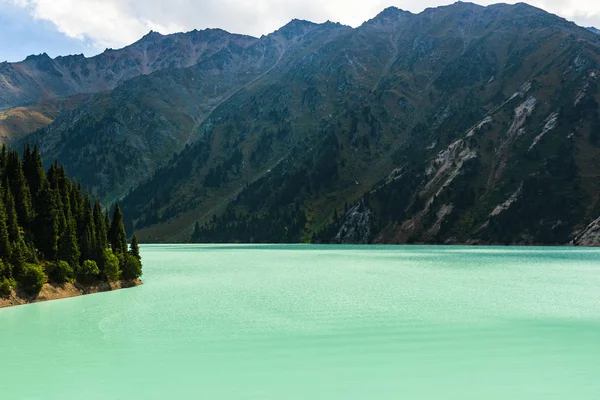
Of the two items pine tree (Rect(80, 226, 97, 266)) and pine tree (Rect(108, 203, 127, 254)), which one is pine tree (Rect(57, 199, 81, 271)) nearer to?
pine tree (Rect(80, 226, 97, 266))

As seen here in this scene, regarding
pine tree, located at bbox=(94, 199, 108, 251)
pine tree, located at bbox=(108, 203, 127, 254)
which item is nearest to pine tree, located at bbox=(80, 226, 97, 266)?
pine tree, located at bbox=(94, 199, 108, 251)

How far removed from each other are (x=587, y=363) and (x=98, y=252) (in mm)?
63000

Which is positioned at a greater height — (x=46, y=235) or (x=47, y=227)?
(x=47, y=227)

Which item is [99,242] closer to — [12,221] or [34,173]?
[34,173]

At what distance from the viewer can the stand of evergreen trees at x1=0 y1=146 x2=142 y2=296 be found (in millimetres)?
63094

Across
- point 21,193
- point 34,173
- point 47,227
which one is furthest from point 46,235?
point 34,173

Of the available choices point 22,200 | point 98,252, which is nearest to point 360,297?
point 98,252

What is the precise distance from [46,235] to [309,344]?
1860 inches

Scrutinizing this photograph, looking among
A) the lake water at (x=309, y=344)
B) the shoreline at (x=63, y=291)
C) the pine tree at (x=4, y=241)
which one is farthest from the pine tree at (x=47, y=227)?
the pine tree at (x=4, y=241)

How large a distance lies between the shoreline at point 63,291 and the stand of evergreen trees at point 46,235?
711mm

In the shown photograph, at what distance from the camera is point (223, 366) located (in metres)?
33.5

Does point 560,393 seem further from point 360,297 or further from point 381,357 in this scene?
point 360,297

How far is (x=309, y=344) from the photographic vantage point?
1565 inches

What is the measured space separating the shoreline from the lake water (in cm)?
205
